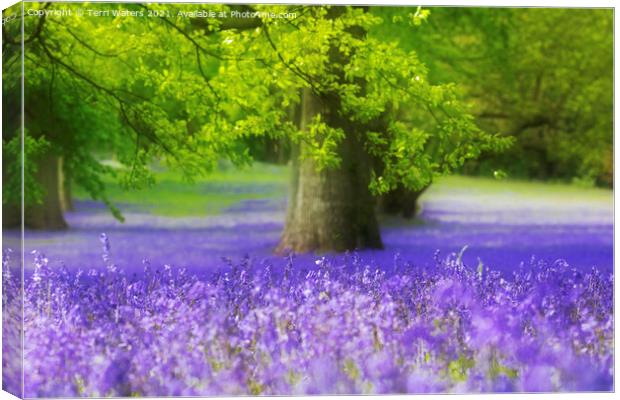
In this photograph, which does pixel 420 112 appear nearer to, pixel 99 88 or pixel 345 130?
pixel 345 130

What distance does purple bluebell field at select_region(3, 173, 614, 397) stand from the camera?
24.9 feet

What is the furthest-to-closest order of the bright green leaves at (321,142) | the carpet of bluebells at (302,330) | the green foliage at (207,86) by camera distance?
the bright green leaves at (321,142) → the green foliage at (207,86) → the carpet of bluebells at (302,330)

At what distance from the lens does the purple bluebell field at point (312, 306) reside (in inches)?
299

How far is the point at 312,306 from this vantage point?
7.82 m

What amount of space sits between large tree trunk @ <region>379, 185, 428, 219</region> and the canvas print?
0.02m

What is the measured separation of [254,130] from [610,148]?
2.62 meters

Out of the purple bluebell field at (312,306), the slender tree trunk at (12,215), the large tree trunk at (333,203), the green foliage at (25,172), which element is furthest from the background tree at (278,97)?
the slender tree trunk at (12,215)

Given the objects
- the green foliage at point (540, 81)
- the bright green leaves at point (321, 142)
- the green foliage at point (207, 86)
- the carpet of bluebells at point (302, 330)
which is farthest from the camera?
the green foliage at point (540, 81)

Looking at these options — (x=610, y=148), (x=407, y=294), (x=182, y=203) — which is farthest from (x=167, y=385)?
(x=610, y=148)

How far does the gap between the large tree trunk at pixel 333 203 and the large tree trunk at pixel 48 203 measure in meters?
1.55

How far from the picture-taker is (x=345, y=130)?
26.1 feet

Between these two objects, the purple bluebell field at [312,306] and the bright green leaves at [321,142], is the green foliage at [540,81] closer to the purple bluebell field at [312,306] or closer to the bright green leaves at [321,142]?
the purple bluebell field at [312,306]

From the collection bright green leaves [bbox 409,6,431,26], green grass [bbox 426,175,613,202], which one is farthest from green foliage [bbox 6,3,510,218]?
green grass [bbox 426,175,613,202]

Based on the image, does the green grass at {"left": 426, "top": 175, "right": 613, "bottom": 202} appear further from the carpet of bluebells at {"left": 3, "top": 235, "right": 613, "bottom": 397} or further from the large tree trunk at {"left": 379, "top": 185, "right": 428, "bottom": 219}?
the carpet of bluebells at {"left": 3, "top": 235, "right": 613, "bottom": 397}
